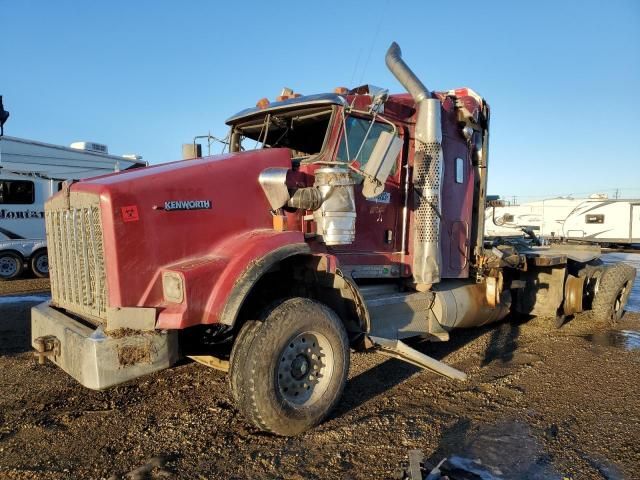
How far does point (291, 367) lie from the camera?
12.3ft

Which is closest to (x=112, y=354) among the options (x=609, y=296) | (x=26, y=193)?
(x=609, y=296)

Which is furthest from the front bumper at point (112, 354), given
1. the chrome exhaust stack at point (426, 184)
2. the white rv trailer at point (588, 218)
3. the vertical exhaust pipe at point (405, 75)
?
the white rv trailer at point (588, 218)

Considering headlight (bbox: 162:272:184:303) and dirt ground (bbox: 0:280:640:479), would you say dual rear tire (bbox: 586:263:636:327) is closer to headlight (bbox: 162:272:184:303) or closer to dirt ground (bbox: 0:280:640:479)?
dirt ground (bbox: 0:280:640:479)

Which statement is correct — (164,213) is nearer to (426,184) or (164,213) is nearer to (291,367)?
(291,367)

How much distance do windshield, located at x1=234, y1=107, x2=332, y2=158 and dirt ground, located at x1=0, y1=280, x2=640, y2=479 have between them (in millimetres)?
2437

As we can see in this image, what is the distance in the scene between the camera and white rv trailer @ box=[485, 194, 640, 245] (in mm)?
25109

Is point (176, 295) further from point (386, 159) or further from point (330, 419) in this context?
point (386, 159)

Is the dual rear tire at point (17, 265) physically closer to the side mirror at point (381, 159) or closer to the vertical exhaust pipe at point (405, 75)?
the vertical exhaust pipe at point (405, 75)

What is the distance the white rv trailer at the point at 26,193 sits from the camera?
13016 millimetres

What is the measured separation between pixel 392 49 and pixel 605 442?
169 inches

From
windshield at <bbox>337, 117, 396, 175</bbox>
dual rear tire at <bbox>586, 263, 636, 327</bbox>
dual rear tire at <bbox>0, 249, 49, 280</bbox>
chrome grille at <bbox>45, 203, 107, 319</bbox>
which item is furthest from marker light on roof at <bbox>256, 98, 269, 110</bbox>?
dual rear tire at <bbox>0, 249, 49, 280</bbox>

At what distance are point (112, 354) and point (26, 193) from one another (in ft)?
41.3

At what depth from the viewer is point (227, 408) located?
4227mm

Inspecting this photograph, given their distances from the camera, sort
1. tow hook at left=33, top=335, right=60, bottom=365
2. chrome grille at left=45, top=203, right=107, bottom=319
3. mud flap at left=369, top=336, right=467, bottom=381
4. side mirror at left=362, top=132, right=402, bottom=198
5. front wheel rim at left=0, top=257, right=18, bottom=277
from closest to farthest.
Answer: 1. chrome grille at left=45, top=203, right=107, bottom=319
2. tow hook at left=33, top=335, right=60, bottom=365
3. side mirror at left=362, top=132, right=402, bottom=198
4. mud flap at left=369, top=336, right=467, bottom=381
5. front wheel rim at left=0, top=257, right=18, bottom=277
